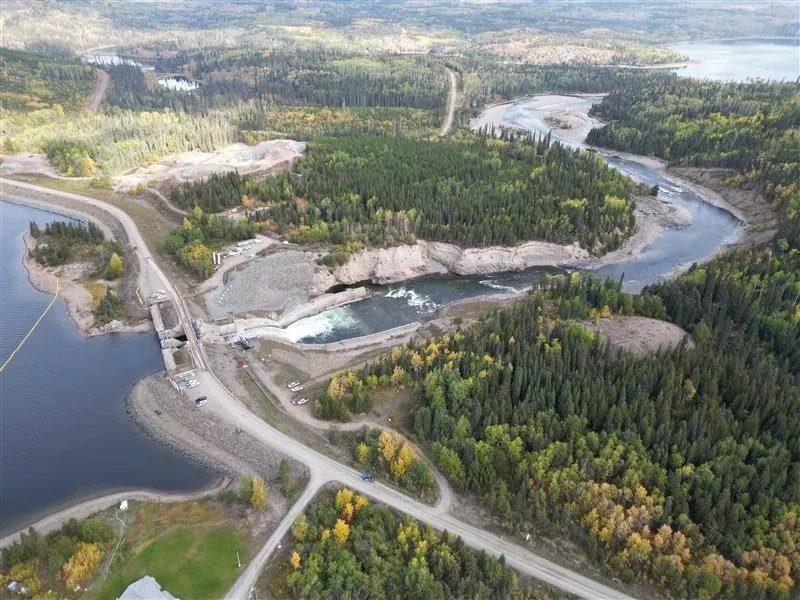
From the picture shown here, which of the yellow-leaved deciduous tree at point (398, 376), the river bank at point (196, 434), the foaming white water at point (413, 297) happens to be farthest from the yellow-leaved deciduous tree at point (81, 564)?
the foaming white water at point (413, 297)

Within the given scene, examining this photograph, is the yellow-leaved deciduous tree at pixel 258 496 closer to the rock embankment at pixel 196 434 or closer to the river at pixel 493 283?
the rock embankment at pixel 196 434

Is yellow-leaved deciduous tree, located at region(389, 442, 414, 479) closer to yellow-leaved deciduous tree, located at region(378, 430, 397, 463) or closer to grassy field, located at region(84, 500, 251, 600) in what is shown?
yellow-leaved deciduous tree, located at region(378, 430, 397, 463)

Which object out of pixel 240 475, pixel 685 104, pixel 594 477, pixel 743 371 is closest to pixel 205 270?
pixel 240 475

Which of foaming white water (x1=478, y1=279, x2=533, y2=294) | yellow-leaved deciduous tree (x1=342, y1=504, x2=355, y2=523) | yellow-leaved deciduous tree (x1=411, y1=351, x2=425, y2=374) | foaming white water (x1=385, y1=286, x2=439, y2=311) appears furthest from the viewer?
foaming white water (x1=478, y1=279, x2=533, y2=294)

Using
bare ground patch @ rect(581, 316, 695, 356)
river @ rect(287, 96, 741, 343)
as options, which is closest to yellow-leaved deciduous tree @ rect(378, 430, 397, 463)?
river @ rect(287, 96, 741, 343)

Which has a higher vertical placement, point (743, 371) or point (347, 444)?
point (743, 371)

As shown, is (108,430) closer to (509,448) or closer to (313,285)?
(313,285)
